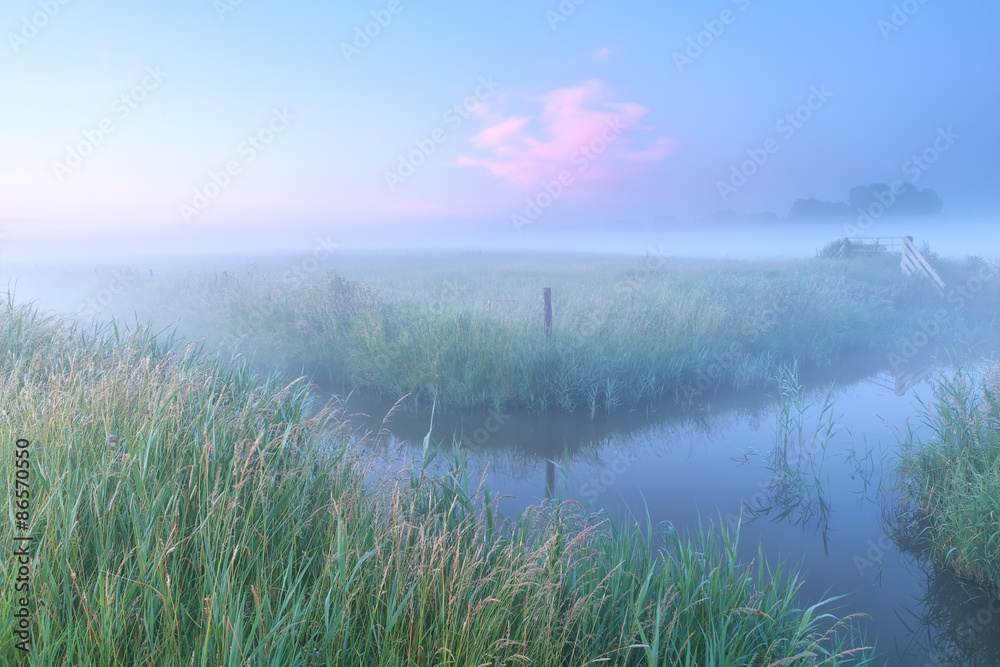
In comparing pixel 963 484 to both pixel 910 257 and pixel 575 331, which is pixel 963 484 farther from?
pixel 910 257

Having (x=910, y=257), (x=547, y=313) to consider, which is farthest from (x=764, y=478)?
(x=910, y=257)

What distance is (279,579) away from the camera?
2768mm

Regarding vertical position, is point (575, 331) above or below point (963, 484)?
above

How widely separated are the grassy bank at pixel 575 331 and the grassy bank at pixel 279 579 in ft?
19.3

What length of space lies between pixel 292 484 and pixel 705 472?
589 cm

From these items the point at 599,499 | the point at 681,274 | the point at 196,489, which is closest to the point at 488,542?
the point at 196,489

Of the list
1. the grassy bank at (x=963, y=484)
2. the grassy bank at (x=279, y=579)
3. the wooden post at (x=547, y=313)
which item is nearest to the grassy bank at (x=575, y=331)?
the wooden post at (x=547, y=313)

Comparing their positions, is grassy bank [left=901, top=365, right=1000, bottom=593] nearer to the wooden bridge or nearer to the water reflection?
the water reflection

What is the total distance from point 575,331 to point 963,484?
7004 millimetres

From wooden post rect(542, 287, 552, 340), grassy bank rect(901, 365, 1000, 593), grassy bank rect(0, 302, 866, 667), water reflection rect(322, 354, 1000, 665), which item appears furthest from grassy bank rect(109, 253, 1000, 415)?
grassy bank rect(0, 302, 866, 667)

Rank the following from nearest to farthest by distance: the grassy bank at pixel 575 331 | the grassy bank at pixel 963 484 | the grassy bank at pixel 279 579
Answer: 1. the grassy bank at pixel 279 579
2. the grassy bank at pixel 963 484
3. the grassy bank at pixel 575 331

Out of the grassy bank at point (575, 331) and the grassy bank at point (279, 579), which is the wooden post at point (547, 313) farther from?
the grassy bank at point (279, 579)

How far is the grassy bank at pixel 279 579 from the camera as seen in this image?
7.11 feet

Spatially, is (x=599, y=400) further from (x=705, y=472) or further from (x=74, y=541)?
(x=74, y=541)
